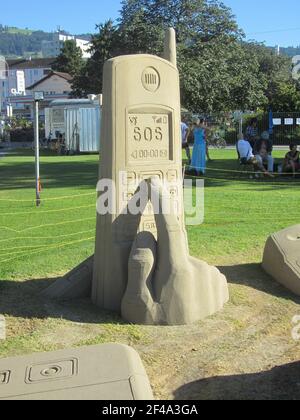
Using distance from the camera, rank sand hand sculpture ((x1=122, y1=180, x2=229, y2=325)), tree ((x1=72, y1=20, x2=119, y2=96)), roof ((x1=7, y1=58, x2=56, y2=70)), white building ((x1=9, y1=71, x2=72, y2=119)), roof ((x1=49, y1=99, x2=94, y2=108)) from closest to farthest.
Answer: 1. sand hand sculpture ((x1=122, y1=180, x2=229, y2=325))
2. roof ((x1=49, y1=99, x2=94, y2=108))
3. tree ((x1=72, y1=20, x2=119, y2=96))
4. white building ((x1=9, y1=71, x2=72, y2=119))
5. roof ((x1=7, y1=58, x2=56, y2=70))

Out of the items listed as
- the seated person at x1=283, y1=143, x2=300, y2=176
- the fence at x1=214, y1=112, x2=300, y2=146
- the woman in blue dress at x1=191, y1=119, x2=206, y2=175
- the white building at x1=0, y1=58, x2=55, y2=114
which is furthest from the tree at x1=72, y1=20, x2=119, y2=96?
the white building at x1=0, y1=58, x2=55, y2=114

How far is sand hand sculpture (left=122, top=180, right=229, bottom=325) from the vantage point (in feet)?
16.0

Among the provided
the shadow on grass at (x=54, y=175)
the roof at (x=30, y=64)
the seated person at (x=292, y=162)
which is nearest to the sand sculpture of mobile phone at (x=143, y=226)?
the shadow on grass at (x=54, y=175)

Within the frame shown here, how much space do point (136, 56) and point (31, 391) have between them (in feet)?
10.2

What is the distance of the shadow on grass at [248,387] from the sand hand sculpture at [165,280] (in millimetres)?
1010

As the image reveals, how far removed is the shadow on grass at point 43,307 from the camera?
5.10m

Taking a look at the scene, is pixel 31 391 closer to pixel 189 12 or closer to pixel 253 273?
pixel 253 273

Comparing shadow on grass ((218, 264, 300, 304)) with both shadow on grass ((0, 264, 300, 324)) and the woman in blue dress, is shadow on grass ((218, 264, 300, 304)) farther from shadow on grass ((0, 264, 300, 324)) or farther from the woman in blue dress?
the woman in blue dress

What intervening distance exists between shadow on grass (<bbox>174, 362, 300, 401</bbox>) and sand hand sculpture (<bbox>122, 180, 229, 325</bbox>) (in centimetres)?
101

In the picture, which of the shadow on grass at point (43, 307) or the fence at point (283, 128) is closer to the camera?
the shadow on grass at point (43, 307)

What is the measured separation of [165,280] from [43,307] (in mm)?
1268

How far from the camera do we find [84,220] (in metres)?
9.71

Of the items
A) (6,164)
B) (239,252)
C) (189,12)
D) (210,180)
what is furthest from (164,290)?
(189,12)

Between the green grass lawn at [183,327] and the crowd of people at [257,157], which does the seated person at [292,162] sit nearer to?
the crowd of people at [257,157]
